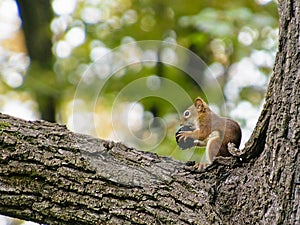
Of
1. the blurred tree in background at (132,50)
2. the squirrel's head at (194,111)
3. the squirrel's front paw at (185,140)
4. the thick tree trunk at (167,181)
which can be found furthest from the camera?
→ the blurred tree in background at (132,50)

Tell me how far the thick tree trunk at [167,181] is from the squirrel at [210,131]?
0.14 meters

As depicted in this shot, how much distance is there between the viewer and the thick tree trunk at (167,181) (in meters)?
1.41

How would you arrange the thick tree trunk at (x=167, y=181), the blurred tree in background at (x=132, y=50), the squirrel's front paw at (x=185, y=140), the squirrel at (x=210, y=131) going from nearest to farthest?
the thick tree trunk at (x=167, y=181) → the squirrel at (x=210, y=131) → the squirrel's front paw at (x=185, y=140) → the blurred tree in background at (x=132, y=50)

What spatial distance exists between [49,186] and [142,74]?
210 centimetres

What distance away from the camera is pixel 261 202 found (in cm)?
144

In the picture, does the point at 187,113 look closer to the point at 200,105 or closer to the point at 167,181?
the point at 200,105

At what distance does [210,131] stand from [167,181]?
0.35m

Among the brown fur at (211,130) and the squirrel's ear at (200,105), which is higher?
the squirrel's ear at (200,105)

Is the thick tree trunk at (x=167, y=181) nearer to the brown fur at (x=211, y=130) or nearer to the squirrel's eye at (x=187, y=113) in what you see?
the brown fur at (x=211, y=130)

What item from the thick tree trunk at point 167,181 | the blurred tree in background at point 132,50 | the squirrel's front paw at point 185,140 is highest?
the blurred tree in background at point 132,50

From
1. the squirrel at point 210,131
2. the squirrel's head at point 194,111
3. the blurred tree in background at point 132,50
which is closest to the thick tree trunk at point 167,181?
the squirrel at point 210,131

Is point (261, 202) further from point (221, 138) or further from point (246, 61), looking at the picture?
point (246, 61)

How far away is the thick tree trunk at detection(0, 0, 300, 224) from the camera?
1.41 metres

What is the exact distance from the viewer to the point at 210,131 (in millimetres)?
1799
